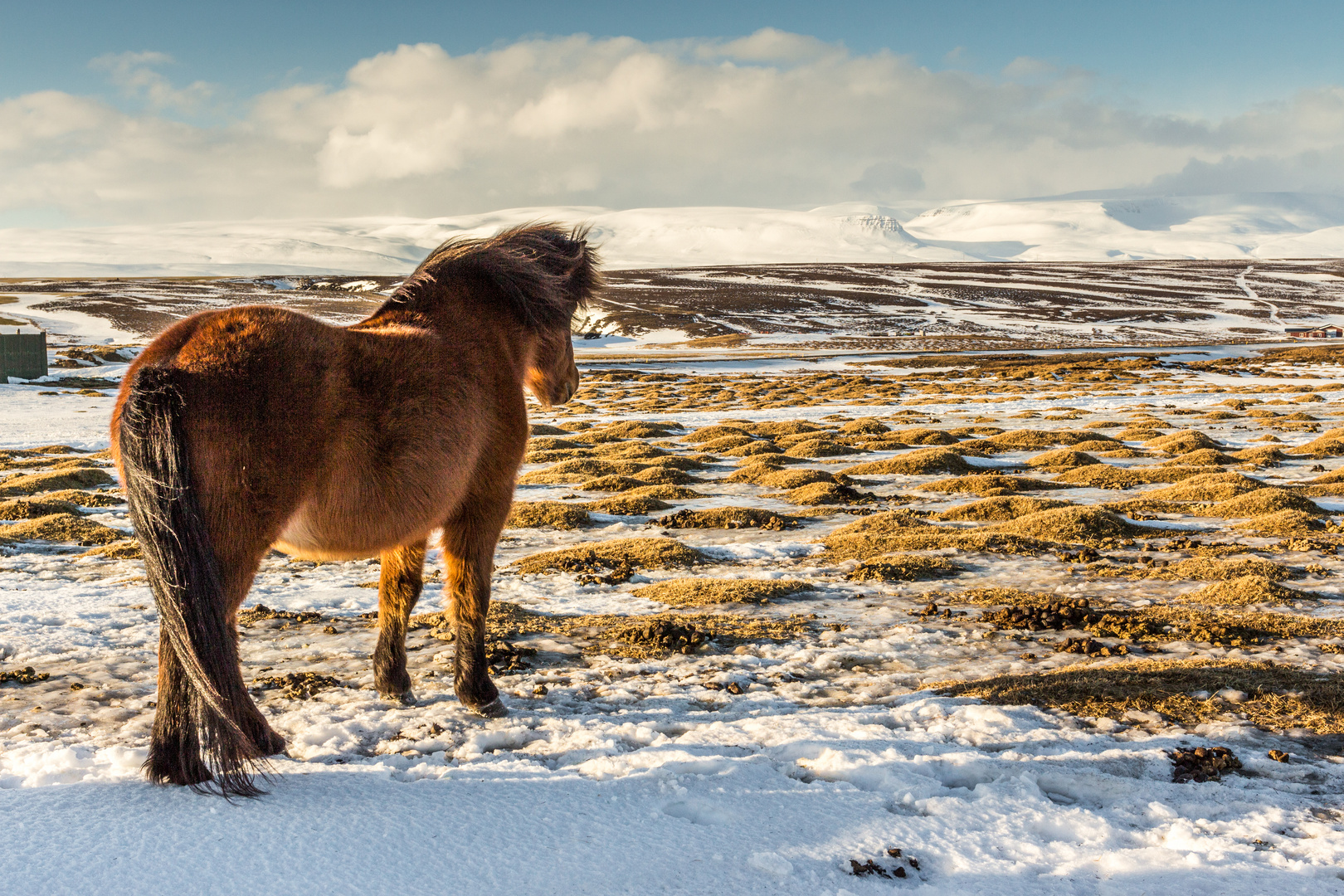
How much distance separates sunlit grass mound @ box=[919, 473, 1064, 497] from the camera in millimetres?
12758

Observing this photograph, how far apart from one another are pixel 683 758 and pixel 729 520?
23.0 feet

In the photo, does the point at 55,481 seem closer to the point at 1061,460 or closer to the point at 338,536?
the point at 338,536

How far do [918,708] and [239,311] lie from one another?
13.5 ft

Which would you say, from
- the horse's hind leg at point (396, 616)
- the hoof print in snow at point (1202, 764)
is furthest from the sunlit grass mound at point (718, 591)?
the hoof print in snow at point (1202, 764)

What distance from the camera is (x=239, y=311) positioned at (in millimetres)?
3688

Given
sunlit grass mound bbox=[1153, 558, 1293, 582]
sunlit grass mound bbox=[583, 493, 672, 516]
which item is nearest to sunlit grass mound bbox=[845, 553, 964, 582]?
sunlit grass mound bbox=[1153, 558, 1293, 582]

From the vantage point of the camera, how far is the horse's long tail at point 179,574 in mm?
3230

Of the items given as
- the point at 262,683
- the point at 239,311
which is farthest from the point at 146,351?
the point at 262,683

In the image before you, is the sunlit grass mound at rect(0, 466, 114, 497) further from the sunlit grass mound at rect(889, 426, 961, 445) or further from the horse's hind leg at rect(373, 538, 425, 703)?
the sunlit grass mound at rect(889, 426, 961, 445)

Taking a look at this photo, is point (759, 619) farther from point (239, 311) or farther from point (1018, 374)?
point (1018, 374)

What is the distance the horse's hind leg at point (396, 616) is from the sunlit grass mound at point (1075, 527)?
743 cm

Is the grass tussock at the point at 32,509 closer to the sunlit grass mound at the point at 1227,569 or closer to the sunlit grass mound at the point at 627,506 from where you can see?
the sunlit grass mound at the point at 627,506

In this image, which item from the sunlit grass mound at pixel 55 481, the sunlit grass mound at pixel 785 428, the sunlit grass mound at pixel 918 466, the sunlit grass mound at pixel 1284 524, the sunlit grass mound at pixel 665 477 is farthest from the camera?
the sunlit grass mound at pixel 785 428

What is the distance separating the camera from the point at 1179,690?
5.13 m
